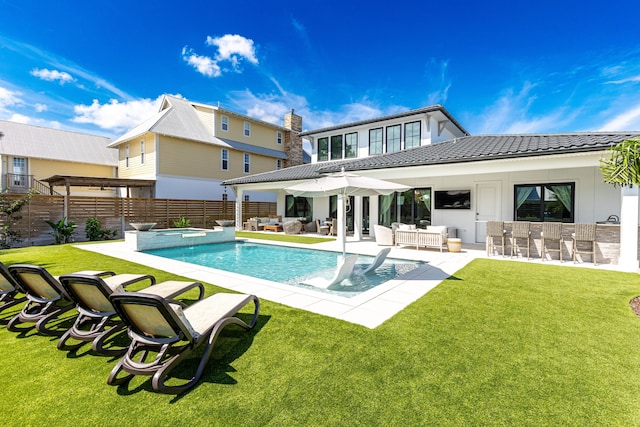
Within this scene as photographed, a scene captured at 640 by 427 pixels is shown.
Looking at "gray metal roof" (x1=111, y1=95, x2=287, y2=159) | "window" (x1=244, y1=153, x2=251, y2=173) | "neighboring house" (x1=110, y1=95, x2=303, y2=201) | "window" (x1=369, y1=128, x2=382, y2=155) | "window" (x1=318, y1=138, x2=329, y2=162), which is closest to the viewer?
"window" (x1=369, y1=128, x2=382, y2=155)

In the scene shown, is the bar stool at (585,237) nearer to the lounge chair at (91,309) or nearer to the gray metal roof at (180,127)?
the lounge chair at (91,309)

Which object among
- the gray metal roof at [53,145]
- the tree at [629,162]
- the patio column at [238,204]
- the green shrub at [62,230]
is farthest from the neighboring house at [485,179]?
the gray metal roof at [53,145]

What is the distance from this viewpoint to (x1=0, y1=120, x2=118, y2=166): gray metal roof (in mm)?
23828

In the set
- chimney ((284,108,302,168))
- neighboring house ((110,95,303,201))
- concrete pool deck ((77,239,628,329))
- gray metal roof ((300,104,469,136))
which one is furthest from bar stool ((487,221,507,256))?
chimney ((284,108,302,168))

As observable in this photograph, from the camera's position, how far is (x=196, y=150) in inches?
943

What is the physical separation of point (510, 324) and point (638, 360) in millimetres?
1306

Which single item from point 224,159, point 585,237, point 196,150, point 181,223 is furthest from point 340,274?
point 224,159

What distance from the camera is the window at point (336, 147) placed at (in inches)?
795

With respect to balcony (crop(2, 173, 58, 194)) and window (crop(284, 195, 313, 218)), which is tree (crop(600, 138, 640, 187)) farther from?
balcony (crop(2, 173, 58, 194))

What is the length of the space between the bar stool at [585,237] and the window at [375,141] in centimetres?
1117

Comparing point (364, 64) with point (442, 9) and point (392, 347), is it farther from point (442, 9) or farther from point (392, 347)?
point (392, 347)

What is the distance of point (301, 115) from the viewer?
32.2 meters

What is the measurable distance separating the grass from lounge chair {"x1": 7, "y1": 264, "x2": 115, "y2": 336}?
21 cm

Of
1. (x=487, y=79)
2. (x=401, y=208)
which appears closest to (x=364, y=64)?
(x=487, y=79)
